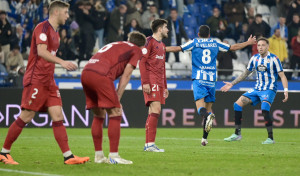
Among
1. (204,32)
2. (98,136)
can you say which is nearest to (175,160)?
(98,136)

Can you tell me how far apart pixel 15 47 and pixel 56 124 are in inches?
451

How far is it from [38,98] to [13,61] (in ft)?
37.7

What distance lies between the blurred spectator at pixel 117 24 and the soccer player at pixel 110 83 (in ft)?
40.7

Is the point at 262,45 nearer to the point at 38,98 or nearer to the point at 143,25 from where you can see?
the point at 38,98

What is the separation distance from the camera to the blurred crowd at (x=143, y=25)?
20.3m

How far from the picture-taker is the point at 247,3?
938 inches

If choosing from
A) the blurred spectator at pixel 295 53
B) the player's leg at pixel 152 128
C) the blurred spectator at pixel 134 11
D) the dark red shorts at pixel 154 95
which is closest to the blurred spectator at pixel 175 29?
the blurred spectator at pixel 134 11

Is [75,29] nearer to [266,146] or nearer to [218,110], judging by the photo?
[218,110]

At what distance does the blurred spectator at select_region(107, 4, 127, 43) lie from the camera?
68.8 ft

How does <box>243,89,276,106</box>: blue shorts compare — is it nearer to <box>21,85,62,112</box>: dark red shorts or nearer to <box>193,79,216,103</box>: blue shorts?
<box>193,79,216,103</box>: blue shorts

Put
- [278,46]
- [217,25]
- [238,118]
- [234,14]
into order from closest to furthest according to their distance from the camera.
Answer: [238,118] → [278,46] → [217,25] → [234,14]

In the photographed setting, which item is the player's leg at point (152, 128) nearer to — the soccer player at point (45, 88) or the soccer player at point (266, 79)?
the soccer player at point (45, 88)

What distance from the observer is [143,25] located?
21328mm

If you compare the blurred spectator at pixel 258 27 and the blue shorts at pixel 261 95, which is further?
the blurred spectator at pixel 258 27
